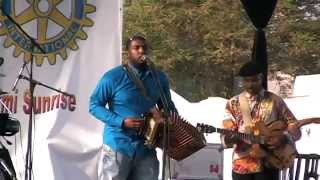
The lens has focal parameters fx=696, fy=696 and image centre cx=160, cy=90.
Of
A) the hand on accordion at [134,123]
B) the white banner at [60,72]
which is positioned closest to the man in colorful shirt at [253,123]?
the hand on accordion at [134,123]

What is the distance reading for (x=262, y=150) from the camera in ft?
18.1

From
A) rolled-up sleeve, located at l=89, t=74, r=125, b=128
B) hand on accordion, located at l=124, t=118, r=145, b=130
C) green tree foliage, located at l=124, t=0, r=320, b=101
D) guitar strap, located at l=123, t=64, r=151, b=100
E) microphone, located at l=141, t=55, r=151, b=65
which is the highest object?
microphone, located at l=141, t=55, r=151, b=65

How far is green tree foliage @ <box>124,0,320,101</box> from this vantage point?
2005cm

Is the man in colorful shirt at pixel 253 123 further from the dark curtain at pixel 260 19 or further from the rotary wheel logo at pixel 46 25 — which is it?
the rotary wheel logo at pixel 46 25

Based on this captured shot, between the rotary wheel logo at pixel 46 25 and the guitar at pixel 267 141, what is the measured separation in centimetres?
202

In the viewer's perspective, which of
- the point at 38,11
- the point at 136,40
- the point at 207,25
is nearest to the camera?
the point at 136,40

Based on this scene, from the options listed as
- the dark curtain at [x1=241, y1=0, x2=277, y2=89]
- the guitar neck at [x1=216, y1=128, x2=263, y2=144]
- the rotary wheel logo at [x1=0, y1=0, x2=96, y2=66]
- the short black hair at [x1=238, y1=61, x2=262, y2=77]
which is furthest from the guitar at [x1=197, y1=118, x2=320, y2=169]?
the rotary wheel logo at [x1=0, y1=0, x2=96, y2=66]

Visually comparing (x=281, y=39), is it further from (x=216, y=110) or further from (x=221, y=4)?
(x=216, y=110)

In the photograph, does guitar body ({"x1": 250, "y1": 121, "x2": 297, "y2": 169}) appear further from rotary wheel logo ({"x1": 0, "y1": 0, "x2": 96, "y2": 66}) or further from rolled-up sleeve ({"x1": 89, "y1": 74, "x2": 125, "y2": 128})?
rotary wheel logo ({"x1": 0, "y1": 0, "x2": 96, "y2": 66})

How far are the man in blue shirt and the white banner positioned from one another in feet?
4.95

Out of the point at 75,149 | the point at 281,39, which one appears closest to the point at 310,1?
the point at 281,39

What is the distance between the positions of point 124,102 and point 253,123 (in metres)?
1.05

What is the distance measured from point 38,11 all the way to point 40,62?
50 centimetres

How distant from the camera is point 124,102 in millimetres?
5438
